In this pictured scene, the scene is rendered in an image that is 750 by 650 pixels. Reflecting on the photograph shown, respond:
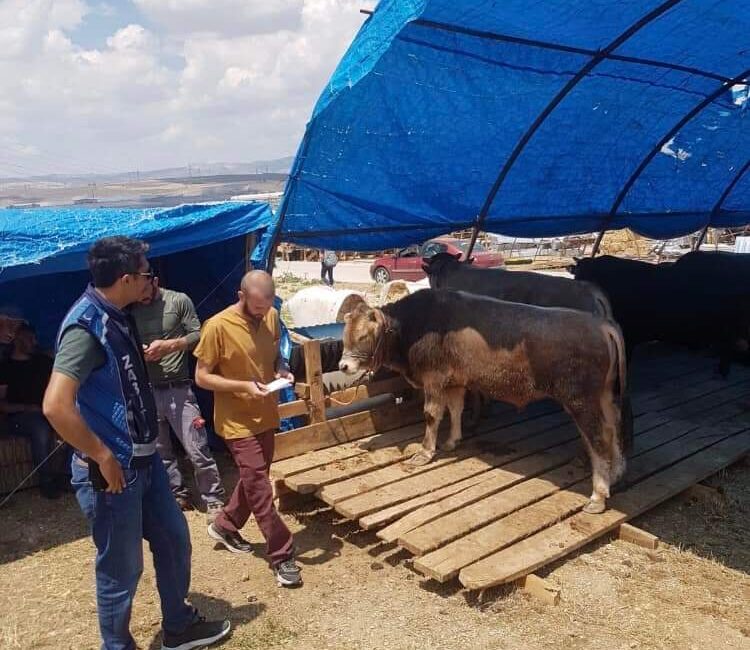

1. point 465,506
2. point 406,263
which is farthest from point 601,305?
point 406,263

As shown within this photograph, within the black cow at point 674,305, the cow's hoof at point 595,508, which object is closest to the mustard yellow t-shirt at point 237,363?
the cow's hoof at point 595,508

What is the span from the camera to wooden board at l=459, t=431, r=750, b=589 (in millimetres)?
4418

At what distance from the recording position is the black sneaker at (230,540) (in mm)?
5160

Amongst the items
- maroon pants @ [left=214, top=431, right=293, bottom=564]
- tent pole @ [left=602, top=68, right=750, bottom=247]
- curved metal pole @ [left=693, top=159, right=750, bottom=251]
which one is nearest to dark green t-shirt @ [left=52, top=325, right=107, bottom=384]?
maroon pants @ [left=214, top=431, right=293, bottom=564]

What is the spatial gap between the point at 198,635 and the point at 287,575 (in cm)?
78

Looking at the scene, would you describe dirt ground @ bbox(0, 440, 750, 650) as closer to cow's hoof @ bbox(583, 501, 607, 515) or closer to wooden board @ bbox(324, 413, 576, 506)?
cow's hoof @ bbox(583, 501, 607, 515)

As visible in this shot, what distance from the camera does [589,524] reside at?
5062mm

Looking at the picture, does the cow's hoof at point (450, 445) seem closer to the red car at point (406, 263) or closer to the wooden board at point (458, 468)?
the wooden board at point (458, 468)

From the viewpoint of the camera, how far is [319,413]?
635 cm

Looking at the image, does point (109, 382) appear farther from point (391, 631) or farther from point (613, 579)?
point (613, 579)

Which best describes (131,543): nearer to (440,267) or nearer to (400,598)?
(400,598)

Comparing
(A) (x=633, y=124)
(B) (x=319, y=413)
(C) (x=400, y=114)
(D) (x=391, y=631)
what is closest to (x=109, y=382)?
(D) (x=391, y=631)

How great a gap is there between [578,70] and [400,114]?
7.40 feet

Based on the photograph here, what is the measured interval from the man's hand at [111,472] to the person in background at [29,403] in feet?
12.1
